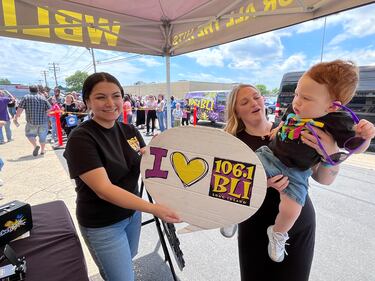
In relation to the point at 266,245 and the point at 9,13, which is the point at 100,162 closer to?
the point at 266,245

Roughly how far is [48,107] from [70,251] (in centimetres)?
532

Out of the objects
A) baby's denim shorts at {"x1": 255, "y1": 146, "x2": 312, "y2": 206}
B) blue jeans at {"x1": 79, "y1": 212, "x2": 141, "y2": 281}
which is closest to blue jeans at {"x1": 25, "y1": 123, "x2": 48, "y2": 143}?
blue jeans at {"x1": 79, "y1": 212, "x2": 141, "y2": 281}

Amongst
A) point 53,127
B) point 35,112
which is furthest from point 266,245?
point 53,127

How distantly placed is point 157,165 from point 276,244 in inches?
25.5

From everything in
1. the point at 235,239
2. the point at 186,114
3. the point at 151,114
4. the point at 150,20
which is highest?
the point at 150,20

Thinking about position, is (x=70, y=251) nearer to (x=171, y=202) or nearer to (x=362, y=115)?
(x=171, y=202)

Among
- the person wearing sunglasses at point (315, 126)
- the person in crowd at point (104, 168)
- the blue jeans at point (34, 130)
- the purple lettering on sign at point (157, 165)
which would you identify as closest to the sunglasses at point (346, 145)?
the person wearing sunglasses at point (315, 126)

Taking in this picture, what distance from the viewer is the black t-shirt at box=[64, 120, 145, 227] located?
0.96 m

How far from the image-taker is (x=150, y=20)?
8.05ft

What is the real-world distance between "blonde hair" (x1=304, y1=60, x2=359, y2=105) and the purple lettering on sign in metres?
0.69

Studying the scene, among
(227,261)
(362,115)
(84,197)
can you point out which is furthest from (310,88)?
(362,115)

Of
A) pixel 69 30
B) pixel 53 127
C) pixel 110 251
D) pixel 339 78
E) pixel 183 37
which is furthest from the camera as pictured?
pixel 53 127

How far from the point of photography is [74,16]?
200 centimetres

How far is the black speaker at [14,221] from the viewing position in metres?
1.10
